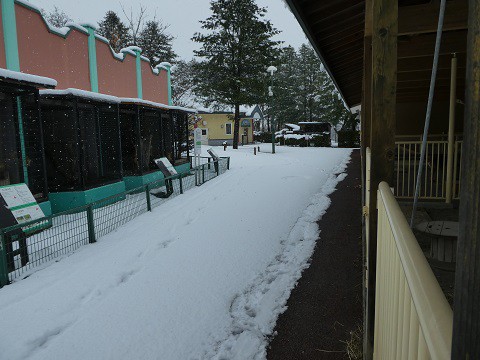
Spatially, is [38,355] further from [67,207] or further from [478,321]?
[67,207]

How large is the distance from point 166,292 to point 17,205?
3.52m

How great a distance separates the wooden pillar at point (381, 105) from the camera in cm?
254

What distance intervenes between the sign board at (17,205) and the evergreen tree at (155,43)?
123 feet

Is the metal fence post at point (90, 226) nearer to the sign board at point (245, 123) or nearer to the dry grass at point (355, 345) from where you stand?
the dry grass at point (355, 345)

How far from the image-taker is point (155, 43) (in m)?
42.3

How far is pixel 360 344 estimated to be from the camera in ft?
11.3

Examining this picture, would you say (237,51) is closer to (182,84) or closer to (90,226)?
(182,84)

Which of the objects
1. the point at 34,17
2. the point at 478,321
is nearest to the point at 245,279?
the point at 478,321

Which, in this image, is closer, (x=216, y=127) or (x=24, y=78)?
(x=24, y=78)

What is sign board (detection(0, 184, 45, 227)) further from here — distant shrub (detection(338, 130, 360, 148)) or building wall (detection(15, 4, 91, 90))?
distant shrub (detection(338, 130, 360, 148))

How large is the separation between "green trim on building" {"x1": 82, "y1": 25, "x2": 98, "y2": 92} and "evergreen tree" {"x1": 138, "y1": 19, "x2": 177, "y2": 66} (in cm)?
3028

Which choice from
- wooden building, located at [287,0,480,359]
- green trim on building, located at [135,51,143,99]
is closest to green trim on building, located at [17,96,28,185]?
wooden building, located at [287,0,480,359]

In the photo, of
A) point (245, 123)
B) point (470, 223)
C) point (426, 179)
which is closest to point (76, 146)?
point (426, 179)

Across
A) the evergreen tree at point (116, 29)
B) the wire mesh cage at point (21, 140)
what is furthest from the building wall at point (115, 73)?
the evergreen tree at point (116, 29)
